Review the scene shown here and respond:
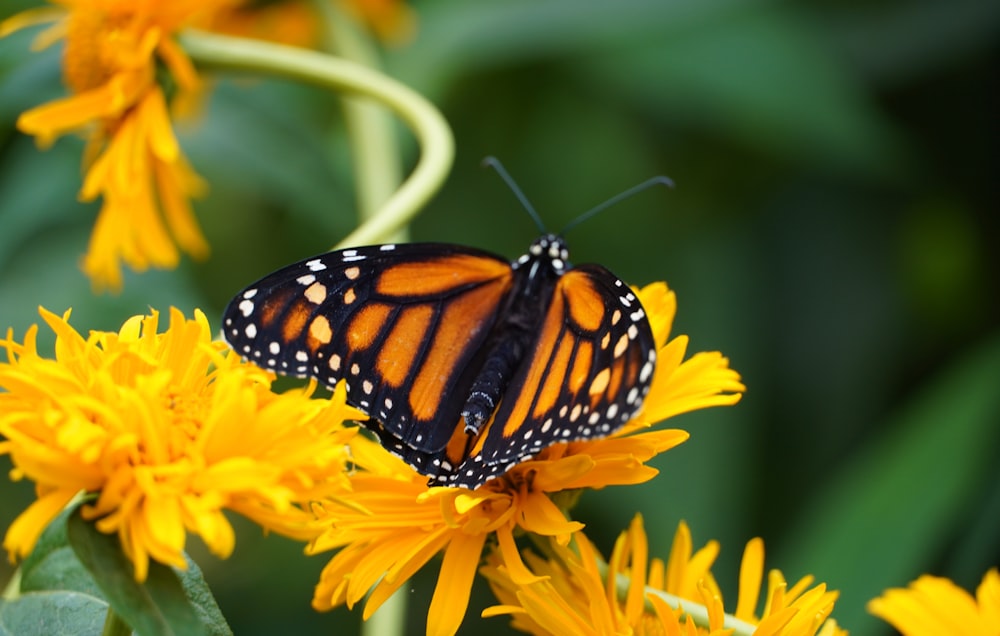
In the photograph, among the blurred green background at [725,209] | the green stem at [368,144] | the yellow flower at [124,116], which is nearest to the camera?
the yellow flower at [124,116]

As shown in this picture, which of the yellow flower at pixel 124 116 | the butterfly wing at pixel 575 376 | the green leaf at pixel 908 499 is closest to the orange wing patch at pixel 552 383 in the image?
the butterfly wing at pixel 575 376

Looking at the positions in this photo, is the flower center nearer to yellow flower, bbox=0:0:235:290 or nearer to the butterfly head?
yellow flower, bbox=0:0:235:290

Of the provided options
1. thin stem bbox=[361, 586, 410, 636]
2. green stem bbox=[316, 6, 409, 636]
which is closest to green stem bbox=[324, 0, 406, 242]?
green stem bbox=[316, 6, 409, 636]

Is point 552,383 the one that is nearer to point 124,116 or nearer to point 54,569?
point 54,569

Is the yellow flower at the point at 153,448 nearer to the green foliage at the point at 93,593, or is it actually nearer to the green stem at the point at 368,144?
the green foliage at the point at 93,593

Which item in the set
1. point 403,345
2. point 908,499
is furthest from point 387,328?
point 908,499

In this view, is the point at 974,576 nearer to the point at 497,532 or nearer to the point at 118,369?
the point at 497,532

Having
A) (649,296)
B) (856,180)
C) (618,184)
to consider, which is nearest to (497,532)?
(649,296)
